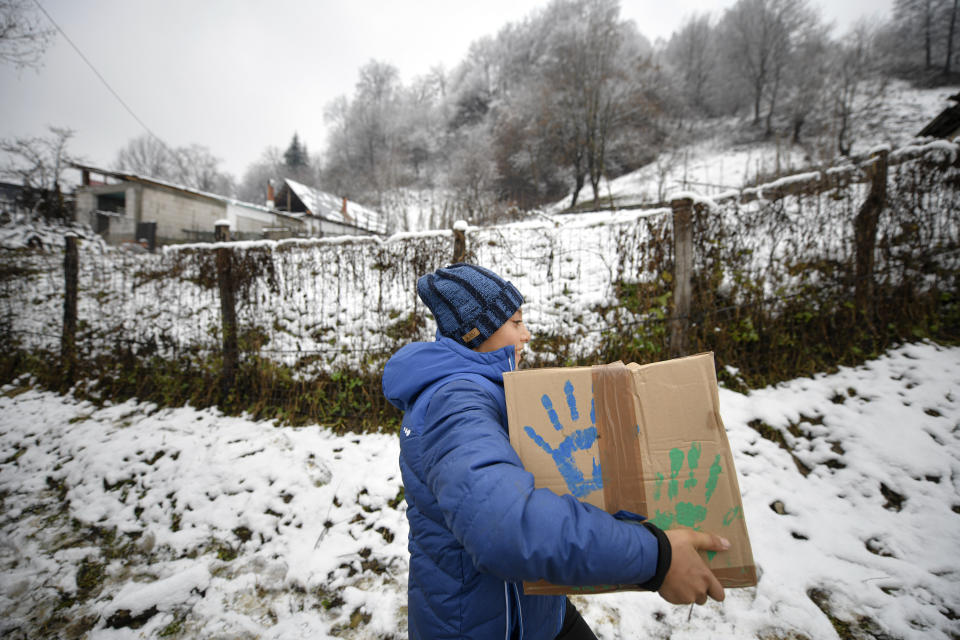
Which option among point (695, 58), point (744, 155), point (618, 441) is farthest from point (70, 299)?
point (695, 58)

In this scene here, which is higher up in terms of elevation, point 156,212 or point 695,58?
point 695,58

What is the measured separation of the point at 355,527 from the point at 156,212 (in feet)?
89.8

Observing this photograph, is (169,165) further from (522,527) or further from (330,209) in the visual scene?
(522,527)

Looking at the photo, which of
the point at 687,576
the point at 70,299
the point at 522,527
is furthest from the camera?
the point at 70,299

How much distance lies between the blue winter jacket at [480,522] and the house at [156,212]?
19593mm

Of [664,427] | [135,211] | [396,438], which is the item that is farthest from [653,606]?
[135,211]

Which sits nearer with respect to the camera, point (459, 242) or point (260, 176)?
point (459, 242)

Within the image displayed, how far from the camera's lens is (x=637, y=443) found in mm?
1021

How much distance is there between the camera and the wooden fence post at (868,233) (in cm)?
388

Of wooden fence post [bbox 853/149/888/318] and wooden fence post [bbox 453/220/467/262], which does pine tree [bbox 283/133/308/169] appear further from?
wooden fence post [bbox 853/149/888/318]

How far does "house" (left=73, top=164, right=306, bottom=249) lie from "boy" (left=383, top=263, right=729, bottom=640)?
1949 centimetres

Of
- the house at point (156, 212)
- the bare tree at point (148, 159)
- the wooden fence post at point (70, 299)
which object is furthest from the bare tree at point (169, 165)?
the wooden fence post at point (70, 299)

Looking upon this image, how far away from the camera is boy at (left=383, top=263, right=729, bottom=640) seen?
749mm

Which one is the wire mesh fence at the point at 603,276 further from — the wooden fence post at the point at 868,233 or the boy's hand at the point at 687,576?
the boy's hand at the point at 687,576
